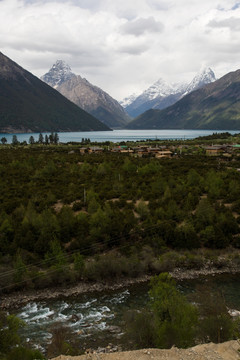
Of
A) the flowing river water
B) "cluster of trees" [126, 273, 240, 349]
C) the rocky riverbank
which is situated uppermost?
"cluster of trees" [126, 273, 240, 349]

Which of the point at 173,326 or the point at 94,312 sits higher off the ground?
the point at 173,326

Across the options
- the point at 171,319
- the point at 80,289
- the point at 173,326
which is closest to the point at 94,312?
the point at 80,289

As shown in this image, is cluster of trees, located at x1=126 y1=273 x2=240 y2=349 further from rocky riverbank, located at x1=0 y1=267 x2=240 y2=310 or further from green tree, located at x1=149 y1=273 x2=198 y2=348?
rocky riverbank, located at x1=0 y1=267 x2=240 y2=310

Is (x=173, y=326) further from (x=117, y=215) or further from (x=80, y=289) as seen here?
(x=117, y=215)

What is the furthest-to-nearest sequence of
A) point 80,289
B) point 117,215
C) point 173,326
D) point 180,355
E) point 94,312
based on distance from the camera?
1. point 117,215
2. point 80,289
3. point 94,312
4. point 173,326
5. point 180,355

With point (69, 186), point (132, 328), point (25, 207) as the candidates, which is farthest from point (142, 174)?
point (132, 328)

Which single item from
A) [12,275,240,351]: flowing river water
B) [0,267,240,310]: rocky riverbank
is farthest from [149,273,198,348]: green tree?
[0,267,240,310]: rocky riverbank
